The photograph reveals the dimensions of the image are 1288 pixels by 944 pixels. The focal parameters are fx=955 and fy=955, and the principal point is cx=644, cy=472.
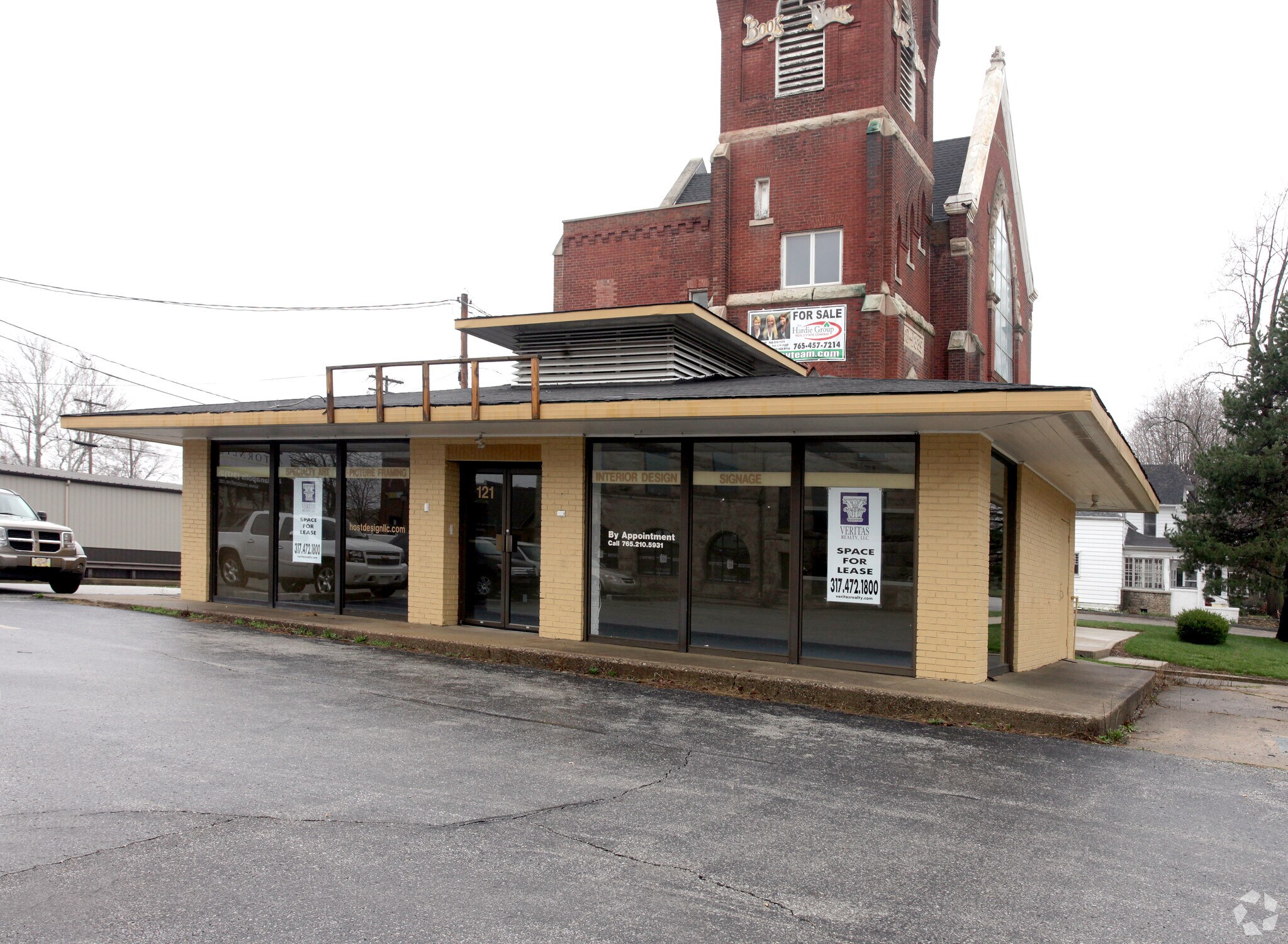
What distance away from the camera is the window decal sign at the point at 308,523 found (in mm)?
14406

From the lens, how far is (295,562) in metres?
14.6

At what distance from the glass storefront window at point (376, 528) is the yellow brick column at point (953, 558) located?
725 centimetres

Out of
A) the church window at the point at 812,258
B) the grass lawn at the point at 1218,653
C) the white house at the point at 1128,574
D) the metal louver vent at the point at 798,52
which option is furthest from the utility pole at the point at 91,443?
the white house at the point at 1128,574

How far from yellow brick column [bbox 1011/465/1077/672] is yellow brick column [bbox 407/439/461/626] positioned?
7.47 meters

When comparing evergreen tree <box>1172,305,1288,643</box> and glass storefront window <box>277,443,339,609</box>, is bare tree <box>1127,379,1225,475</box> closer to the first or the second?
evergreen tree <box>1172,305,1288,643</box>

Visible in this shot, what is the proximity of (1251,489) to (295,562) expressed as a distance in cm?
2919

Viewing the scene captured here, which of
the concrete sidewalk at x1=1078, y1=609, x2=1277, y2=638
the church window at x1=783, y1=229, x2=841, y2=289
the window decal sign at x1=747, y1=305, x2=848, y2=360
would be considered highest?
the church window at x1=783, y1=229, x2=841, y2=289

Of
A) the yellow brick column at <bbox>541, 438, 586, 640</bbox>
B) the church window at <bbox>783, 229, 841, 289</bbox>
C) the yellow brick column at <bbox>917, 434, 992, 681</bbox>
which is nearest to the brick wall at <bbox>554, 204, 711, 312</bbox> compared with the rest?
the church window at <bbox>783, 229, 841, 289</bbox>

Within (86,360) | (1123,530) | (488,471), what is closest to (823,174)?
(488,471)

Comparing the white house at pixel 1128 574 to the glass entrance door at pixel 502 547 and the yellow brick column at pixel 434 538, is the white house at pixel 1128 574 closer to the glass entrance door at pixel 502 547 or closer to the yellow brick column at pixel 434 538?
the glass entrance door at pixel 502 547

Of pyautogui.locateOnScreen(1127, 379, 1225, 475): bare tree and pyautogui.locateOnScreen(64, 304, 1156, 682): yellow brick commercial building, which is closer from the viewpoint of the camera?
pyautogui.locateOnScreen(64, 304, 1156, 682): yellow brick commercial building

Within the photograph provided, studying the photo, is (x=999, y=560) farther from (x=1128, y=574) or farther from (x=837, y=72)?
(x=1128, y=574)

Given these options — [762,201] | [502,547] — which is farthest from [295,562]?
[762,201]

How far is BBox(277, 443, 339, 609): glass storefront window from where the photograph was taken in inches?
564
